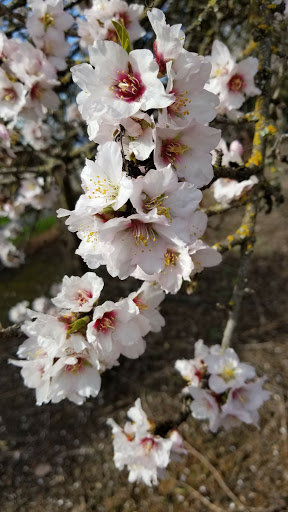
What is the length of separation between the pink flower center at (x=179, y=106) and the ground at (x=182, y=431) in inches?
54.4

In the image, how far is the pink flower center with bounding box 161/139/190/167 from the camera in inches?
33.2

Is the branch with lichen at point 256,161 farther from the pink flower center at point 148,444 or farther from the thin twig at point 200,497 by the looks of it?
the thin twig at point 200,497

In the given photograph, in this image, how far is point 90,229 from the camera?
865 millimetres

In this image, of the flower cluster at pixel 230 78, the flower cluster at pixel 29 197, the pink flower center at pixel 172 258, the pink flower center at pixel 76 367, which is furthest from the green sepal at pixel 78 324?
the flower cluster at pixel 29 197

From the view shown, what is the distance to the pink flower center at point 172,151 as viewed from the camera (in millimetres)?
842

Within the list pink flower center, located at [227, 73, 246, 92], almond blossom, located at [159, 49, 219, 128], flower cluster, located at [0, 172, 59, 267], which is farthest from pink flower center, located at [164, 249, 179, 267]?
flower cluster, located at [0, 172, 59, 267]

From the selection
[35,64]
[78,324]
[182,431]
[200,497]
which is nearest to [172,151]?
[78,324]

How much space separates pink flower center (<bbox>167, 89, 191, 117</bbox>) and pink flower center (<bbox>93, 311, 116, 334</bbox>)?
2.00 feet

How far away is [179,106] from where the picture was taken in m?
0.85

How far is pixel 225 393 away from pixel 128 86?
1.20m

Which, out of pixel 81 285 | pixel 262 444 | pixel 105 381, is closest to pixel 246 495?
pixel 262 444

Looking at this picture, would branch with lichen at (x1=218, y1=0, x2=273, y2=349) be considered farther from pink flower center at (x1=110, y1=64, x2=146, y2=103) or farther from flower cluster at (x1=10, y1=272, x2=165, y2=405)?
pink flower center at (x1=110, y1=64, x2=146, y2=103)

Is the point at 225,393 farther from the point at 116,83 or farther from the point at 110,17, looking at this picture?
the point at 110,17

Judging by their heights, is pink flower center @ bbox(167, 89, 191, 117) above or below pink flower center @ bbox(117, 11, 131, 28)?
above
